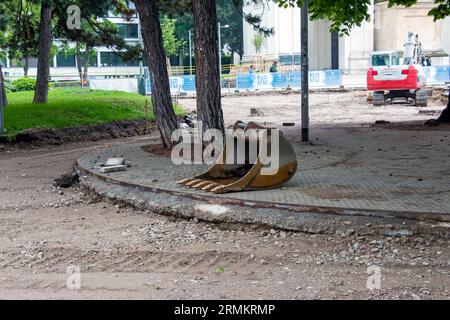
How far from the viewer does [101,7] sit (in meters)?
22.1

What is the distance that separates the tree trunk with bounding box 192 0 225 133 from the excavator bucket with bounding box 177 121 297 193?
2.88 m

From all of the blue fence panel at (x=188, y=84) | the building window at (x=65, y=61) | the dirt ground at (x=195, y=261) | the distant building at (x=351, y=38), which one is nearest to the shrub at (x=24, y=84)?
the blue fence panel at (x=188, y=84)

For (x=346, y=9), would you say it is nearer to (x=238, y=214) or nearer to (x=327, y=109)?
(x=238, y=214)

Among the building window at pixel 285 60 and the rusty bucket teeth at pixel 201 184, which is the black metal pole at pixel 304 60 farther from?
the building window at pixel 285 60

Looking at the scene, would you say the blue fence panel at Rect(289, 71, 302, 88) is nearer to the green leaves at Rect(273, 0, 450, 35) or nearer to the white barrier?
the white barrier

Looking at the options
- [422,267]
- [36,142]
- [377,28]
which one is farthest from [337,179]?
[377,28]

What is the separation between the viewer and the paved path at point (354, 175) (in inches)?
320

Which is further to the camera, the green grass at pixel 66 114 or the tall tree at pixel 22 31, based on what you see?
the tall tree at pixel 22 31

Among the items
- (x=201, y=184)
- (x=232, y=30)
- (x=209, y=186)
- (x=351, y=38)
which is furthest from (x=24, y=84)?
(x=209, y=186)

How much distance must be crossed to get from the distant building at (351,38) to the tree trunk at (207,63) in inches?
1612

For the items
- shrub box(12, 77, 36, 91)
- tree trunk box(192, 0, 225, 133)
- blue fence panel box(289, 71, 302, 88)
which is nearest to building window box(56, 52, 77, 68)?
shrub box(12, 77, 36, 91)

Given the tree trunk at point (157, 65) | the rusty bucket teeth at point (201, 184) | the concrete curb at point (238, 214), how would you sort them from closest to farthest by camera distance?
the concrete curb at point (238, 214) → the rusty bucket teeth at point (201, 184) → the tree trunk at point (157, 65)

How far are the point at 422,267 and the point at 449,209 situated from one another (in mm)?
1384

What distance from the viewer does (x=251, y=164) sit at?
32.3 ft
